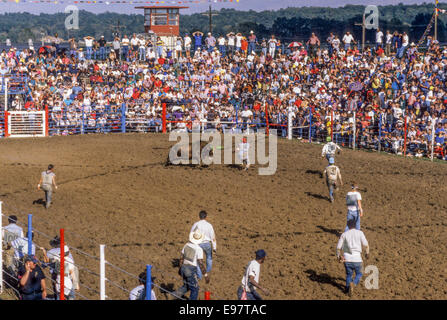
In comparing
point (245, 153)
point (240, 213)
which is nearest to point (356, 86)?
point (245, 153)

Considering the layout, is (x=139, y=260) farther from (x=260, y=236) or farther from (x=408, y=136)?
(x=408, y=136)

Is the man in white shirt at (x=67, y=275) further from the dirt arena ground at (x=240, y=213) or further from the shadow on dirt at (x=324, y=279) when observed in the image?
the shadow on dirt at (x=324, y=279)

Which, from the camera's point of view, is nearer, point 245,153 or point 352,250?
point 352,250

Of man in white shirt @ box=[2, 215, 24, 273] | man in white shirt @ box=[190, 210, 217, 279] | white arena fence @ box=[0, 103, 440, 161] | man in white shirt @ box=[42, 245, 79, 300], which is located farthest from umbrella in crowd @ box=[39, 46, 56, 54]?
man in white shirt @ box=[42, 245, 79, 300]

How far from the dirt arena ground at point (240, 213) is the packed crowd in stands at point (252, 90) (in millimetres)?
2002

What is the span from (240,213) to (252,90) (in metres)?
15.0

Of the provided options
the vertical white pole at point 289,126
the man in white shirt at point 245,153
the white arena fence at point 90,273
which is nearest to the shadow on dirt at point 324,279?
Result: the white arena fence at point 90,273

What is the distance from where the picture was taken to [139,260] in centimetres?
1360

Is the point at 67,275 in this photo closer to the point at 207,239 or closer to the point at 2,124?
the point at 207,239

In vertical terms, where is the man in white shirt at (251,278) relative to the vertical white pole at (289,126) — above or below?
below

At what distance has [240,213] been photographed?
1723 cm

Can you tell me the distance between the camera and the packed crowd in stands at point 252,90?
85.7ft

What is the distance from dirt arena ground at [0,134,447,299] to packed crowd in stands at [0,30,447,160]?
2002 mm
